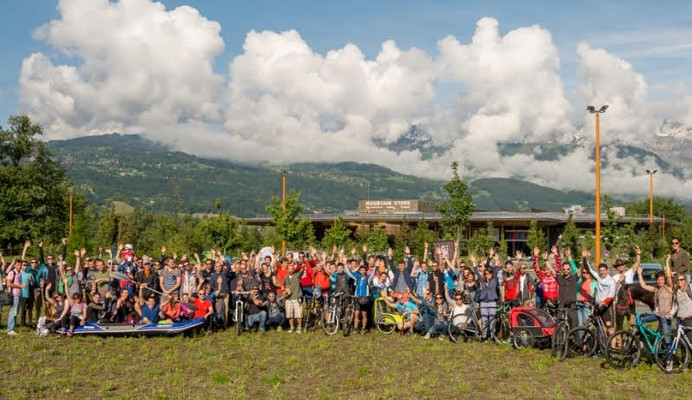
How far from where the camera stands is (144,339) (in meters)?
14.6

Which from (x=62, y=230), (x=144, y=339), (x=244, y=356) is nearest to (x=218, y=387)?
(x=244, y=356)

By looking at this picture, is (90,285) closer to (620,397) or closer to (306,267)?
(306,267)

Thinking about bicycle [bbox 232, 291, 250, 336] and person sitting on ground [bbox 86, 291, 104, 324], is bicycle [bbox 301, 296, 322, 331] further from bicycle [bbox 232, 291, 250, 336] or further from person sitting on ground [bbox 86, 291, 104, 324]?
person sitting on ground [bbox 86, 291, 104, 324]

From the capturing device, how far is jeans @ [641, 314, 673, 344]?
1111 centimetres

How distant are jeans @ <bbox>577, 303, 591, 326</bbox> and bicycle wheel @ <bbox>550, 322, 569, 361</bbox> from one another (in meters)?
0.76

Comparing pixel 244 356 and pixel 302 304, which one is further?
pixel 302 304

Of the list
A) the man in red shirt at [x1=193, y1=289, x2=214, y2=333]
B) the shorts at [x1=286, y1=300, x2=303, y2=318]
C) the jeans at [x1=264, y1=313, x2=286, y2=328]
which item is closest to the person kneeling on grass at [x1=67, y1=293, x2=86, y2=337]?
the man in red shirt at [x1=193, y1=289, x2=214, y2=333]

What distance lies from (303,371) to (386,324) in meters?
4.41

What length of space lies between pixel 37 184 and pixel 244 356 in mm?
56254

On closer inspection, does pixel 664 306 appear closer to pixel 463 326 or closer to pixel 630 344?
pixel 630 344

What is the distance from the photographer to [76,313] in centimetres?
1501

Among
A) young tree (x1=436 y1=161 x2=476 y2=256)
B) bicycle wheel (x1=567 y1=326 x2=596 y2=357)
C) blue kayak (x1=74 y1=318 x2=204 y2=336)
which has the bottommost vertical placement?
blue kayak (x1=74 y1=318 x2=204 y2=336)

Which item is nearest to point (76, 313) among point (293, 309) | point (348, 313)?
point (293, 309)

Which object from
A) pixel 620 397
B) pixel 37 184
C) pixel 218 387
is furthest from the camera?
pixel 37 184
